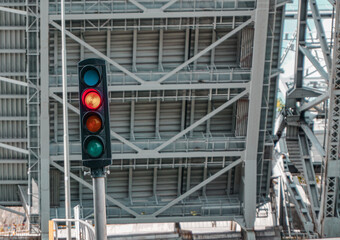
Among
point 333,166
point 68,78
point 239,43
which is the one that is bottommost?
point 333,166

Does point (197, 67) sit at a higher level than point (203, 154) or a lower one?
higher

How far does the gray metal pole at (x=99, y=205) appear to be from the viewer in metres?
6.64

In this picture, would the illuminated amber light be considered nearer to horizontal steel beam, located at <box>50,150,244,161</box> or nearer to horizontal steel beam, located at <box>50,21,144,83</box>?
horizontal steel beam, located at <box>50,21,144,83</box>

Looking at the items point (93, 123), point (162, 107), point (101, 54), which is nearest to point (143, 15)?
point (101, 54)

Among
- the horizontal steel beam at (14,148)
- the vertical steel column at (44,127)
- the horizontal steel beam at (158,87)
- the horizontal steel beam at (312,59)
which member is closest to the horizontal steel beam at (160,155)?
the vertical steel column at (44,127)

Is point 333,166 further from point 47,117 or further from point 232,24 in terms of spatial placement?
point 47,117

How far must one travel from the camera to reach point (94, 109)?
20.1ft

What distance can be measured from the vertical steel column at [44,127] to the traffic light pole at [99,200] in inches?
446

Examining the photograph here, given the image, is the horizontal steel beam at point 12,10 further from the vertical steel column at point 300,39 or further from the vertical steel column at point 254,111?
the vertical steel column at point 300,39

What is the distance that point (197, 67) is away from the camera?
1877 centimetres

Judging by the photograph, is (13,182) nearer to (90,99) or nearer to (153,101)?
(153,101)

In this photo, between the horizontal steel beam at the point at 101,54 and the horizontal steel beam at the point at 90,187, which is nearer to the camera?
the horizontal steel beam at the point at 101,54

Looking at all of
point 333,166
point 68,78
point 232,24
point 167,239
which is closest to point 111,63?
point 68,78

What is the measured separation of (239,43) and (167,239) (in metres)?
6.66
